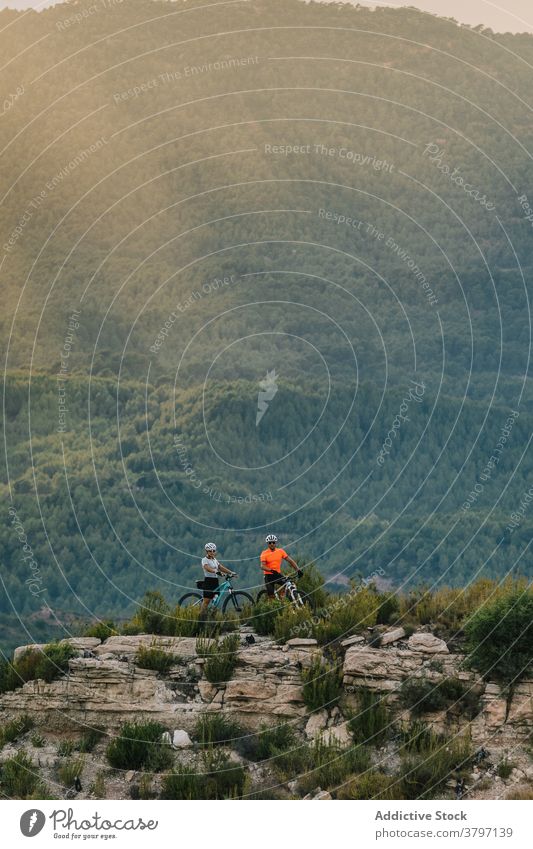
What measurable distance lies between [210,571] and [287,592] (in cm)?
298

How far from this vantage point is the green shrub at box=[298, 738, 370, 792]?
4009cm

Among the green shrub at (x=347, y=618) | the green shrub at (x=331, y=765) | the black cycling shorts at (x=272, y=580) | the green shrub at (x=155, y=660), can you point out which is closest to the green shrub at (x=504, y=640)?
the green shrub at (x=347, y=618)

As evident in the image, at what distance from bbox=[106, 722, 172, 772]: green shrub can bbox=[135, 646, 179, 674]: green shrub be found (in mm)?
1909

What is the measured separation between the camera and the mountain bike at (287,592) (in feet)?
148

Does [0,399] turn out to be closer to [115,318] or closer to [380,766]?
[115,318]

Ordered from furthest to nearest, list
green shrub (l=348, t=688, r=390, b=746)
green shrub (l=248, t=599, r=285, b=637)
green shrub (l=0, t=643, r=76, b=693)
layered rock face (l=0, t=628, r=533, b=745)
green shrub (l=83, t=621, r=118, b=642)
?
1. green shrub (l=83, t=621, r=118, b=642)
2. green shrub (l=248, t=599, r=285, b=637)
3. green shrub (l=0, t=643, r=76, b=693)
4. layered rock face (l=0, t=628, r=533, b=745)
5. green shrub (l=348, t=688, r=390, b=746)

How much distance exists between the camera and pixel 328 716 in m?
42.4

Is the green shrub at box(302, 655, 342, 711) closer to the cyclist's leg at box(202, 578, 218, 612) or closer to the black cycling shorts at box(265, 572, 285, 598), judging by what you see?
the black cycling shorts at box(265, 572, 285, 598)

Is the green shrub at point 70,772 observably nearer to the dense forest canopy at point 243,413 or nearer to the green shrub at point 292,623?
the green shrub at point 292,623

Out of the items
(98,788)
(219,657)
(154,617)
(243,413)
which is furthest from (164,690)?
(243,413)

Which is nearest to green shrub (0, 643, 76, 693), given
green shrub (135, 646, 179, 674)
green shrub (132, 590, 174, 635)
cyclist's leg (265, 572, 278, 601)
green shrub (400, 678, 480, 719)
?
green shrub (135, 646, 179, 674)

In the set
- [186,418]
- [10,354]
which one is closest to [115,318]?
[10,354]

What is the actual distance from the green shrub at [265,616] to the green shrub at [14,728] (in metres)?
6.31

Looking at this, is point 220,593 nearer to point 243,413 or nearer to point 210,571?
point 210,571
